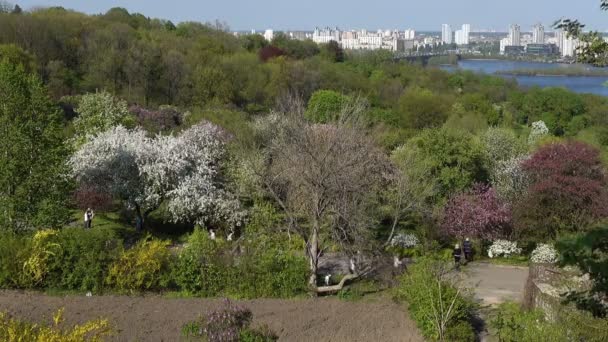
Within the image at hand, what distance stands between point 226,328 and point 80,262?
4691mm

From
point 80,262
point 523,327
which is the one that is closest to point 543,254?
point 523,327

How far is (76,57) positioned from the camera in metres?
53.9

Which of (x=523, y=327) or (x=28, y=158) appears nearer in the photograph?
(x=523, y=327)

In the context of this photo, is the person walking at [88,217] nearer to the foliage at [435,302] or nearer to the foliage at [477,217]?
the foliage at [435,302]

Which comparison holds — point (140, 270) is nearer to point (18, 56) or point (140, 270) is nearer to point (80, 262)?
point (80, 262)

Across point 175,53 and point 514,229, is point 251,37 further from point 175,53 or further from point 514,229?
point 514,229

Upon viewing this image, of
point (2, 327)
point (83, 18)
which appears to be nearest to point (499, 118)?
point (83, 18)

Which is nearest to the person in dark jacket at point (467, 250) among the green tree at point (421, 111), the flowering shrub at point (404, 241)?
the flowering shrub at point (404, 241)

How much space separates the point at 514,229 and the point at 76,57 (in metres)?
43.7

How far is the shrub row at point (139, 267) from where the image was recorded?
14.9 metres

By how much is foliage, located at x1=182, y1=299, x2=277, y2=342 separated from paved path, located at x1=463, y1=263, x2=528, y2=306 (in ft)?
19.5

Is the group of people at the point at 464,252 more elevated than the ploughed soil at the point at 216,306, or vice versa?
the ploughed soil at the point at 216,306

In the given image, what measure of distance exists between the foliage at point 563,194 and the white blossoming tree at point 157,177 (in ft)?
27.3

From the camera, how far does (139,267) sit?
49.1 feet
